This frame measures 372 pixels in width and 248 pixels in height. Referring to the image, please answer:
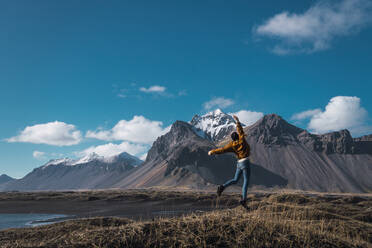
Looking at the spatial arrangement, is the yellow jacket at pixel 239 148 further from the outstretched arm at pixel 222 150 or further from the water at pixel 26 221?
the water at pixel 26 221

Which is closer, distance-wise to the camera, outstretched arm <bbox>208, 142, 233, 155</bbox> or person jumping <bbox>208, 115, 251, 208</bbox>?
person jumping <bbox>208, 115, 251, 208</bbox>

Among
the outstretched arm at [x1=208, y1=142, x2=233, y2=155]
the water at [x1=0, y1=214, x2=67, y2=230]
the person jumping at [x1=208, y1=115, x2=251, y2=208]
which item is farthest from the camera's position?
the water at [x1=0, y1=214, x2=67, y2=230]

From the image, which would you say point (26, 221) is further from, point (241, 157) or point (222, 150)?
point (241, 157)

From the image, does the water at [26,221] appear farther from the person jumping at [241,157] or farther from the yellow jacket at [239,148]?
the yellow jacket at [239,148]

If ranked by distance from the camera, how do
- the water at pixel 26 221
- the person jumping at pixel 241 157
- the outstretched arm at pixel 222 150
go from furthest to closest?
the water at pixel 26 221 < the outstretched arm at pixel 222 150 < the person jumping at pixel 241 157

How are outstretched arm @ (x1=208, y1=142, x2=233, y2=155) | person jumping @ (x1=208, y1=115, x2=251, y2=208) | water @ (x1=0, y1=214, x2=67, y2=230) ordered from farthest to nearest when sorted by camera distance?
water @ (x1=0, y1=214, x2=67, y2=230) < outstretched arm @ (x1=208, y1=142, x2=233, y2=155) < person jumping @ (x1=208, y1=115, x2=251, y2=208)

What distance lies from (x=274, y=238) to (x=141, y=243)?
107 inches

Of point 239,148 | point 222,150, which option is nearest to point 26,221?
point 222,150

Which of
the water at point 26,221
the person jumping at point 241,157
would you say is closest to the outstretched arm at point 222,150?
the person jumping at point 241,157

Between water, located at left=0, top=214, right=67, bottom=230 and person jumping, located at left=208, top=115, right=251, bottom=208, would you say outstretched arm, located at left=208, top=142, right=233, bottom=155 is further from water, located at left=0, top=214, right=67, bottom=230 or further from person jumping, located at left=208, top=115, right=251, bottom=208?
water, located at left=0, top=214, right=67, bottom=230

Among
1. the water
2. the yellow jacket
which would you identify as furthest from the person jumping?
the water

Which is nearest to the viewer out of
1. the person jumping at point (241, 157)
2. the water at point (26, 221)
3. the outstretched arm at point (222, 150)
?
the person jumping at point (241, 157)

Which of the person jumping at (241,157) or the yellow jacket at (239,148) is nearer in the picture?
the person jumping at (241,157)

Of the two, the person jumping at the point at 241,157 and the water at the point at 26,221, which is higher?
the person jumping at the point at 241,157
